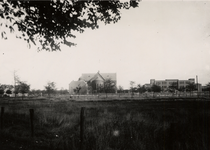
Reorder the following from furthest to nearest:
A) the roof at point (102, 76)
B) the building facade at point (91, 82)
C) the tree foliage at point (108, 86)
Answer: the roof at point (102, 76), the building facade at point (91, 82), the tree foliage at point (108, 86)

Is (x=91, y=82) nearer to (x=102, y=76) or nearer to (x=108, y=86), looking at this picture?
(x=102, y=76)

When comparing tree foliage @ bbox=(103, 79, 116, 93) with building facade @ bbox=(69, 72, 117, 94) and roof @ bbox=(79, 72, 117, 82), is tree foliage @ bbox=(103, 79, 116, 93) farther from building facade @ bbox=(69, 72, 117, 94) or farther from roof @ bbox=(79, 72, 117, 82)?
roof @ bbox=(79, 72, 117, 82)

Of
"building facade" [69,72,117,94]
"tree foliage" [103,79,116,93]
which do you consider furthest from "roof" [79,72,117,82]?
"tree foliage" [103,79,116,93]

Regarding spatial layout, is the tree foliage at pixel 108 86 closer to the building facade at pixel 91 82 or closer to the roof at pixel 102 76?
the building facade at pixel 91 82

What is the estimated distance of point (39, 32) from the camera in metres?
5.70

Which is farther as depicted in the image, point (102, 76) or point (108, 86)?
point (102, 76)

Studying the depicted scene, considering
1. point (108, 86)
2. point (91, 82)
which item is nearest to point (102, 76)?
point (91, 82)

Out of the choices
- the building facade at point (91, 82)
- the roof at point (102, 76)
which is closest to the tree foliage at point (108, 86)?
the building facade at point (91, 82)

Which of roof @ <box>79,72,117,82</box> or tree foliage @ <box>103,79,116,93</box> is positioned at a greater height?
roof @ <box>79,72,117,82</box>

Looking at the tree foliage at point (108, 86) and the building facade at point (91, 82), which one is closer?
the tree foliage at point (108, 86)

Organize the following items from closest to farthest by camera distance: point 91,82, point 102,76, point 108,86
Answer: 1. point 108,86
2. point 91,82
3. point 102,76

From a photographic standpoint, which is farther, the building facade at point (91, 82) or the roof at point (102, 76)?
the roof at point (102, 76)

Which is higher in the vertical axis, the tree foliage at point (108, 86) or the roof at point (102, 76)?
the roof at point (102, 76)

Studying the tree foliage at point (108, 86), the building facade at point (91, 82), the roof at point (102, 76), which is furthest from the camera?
the roof at point (102, 76)
